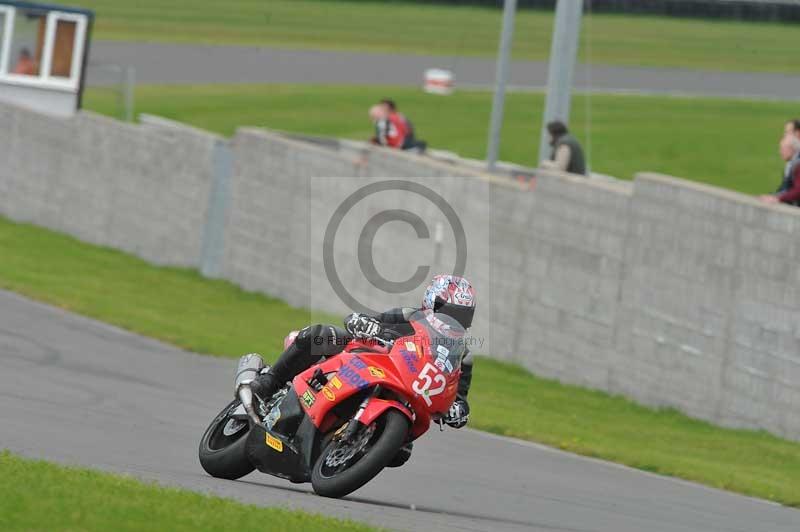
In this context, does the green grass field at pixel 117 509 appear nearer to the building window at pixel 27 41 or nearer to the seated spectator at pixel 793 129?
the seated spectator at pixel 793 129

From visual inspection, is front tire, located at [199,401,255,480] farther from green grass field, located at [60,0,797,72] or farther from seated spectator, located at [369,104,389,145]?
green grass field, located at [60,0,797,72]

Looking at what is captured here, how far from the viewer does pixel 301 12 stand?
59656mm

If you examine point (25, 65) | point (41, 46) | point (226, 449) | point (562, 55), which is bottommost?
point (226, 449)

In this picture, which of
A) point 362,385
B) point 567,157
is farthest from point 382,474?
point 567,157

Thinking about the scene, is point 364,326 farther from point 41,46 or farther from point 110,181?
point 41,46

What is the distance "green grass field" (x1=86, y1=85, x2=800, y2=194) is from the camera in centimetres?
3288

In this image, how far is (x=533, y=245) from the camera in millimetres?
19078

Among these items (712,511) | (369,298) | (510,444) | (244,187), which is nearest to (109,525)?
(712,511)

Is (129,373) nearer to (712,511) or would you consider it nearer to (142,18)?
(712,511)

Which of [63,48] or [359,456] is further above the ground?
[63,48]

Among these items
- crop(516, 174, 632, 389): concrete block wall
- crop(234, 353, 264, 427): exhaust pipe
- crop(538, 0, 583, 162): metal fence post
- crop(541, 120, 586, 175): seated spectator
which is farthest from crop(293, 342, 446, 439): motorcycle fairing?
crop(538, 0, 583, 162): metal fence post

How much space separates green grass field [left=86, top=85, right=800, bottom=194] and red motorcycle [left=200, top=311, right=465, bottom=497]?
20.4 metres

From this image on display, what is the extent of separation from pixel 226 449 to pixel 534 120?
96.7 ft

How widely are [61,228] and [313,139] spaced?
4.80 meters
